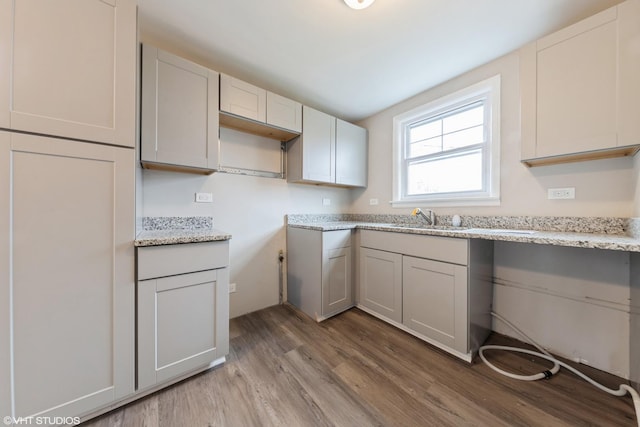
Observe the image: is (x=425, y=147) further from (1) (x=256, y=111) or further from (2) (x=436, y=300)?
(1) (x=256, y=111)

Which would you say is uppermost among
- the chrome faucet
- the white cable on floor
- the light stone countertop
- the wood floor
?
the chrome faucet

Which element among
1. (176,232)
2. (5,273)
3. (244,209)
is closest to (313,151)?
(244,209)

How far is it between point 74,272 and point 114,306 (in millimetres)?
249

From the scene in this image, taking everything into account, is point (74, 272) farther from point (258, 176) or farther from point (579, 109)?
point (579, 109)

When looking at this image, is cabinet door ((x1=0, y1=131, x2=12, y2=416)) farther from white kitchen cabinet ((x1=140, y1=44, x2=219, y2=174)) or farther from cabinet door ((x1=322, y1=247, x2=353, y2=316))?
cabinet door ((x1=322, y1=247, x2=353, y2=316))

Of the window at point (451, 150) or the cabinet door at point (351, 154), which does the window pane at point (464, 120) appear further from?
the cabinet door at point (351, 154)

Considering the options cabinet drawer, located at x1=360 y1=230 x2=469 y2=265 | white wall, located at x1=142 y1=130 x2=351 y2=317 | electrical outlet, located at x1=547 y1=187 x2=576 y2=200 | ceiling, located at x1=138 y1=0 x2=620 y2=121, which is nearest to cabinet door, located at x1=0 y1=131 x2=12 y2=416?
white wall, located at x1=142 y1=130 x2=351 y2=317

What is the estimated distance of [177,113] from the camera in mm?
1628

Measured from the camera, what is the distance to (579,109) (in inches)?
51.1

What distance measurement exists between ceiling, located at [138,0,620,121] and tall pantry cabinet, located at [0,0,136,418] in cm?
54

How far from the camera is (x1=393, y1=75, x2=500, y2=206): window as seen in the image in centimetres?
197

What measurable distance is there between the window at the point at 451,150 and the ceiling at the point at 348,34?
0.29 metres

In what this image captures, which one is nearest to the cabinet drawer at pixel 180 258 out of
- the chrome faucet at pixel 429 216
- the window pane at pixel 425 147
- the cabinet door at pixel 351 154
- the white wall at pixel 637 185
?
the cabinet door at pixel 351 154

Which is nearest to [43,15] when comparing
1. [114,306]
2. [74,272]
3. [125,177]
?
[125,177]
